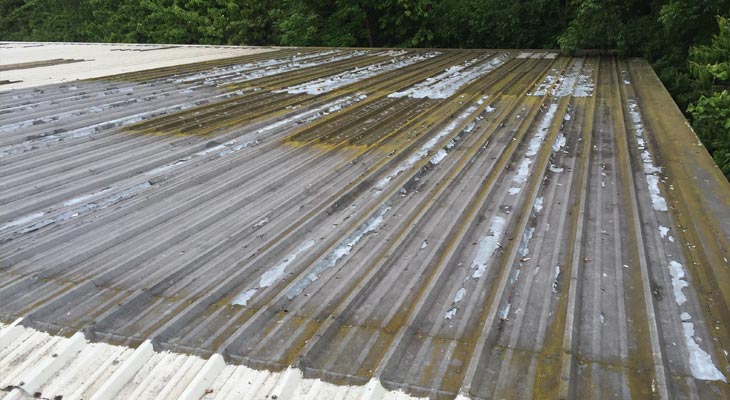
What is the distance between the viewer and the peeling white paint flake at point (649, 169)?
2922 mm

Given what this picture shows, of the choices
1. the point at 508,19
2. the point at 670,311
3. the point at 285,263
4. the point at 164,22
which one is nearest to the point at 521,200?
the point at 670,311

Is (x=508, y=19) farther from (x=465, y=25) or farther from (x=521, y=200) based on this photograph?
(x=521, y=200)

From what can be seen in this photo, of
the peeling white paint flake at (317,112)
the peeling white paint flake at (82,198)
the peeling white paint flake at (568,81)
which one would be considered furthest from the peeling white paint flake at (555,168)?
the peeling white paint flake at (82,198)

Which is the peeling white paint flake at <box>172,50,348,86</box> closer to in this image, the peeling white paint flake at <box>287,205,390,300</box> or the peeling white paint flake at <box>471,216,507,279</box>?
the peeling white paint flake at <box>287,205,390,300</box>

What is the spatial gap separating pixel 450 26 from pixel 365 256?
51.1 feet

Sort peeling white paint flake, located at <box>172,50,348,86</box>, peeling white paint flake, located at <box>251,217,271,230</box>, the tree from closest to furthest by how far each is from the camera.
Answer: peeling white paint flake, located at <box>251,217,271,230</box>
the tree
peeling white paint flake, located at <box>172,50,348,86</box>

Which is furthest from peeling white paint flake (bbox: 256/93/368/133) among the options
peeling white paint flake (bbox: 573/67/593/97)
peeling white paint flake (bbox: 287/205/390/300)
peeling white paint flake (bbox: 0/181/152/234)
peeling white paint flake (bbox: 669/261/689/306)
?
peeling white paint flake (bbox: 669/261/689/306)

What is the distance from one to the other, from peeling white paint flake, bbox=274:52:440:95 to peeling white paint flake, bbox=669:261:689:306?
5.13 meters

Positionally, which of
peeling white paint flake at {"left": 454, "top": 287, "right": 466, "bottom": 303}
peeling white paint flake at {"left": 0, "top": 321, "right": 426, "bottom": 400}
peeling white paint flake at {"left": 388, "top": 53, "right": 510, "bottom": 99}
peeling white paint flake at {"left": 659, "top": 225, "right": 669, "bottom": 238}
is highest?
peeling white paint flake at {"left": 388, "top": 53, "right": 510, "bottom": 99}

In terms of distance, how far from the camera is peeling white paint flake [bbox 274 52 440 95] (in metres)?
6.71

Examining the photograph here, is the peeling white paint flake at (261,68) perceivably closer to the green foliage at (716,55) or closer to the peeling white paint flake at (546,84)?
the peeling white paint flake at (546,84)

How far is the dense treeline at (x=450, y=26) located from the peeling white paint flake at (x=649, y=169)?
3.30 ft

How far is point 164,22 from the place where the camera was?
72.2 feet

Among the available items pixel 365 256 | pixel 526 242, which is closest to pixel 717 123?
pixel 526 242
